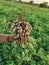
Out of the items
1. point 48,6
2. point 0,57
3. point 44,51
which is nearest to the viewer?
point 0,57

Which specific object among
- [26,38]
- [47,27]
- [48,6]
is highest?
[26,38]

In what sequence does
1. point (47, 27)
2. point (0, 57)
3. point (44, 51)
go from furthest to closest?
point (47, 27)
point (44, 51)
point (0, 57)

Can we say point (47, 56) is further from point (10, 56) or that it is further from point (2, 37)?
point (2, 37)

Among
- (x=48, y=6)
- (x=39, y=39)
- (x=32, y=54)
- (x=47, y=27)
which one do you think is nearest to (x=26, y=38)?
(x=32, y=54)

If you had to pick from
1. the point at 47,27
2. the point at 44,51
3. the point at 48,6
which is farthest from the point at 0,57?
the point at 48,6

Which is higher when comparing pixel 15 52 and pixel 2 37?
pixel 2 37

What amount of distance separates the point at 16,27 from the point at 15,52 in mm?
3078

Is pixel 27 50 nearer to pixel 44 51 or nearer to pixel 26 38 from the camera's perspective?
pixel 44 51

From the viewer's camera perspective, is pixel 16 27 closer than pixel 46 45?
Yes

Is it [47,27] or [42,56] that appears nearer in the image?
[42,56]

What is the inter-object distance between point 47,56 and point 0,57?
1.27 meters

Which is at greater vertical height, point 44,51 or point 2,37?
point 2,37

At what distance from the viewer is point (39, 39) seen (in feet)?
31.4

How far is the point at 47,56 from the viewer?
833cm
